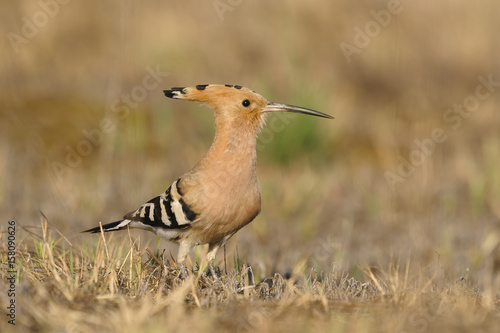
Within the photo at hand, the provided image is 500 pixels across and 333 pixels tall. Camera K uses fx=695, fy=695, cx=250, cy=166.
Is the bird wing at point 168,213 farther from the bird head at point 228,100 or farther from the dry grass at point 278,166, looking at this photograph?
the bird head at point 228,100

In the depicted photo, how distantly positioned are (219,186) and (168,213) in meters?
0.30

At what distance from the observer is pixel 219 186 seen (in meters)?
3.01

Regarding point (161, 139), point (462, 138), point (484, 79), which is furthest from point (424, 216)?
point (484, 79)

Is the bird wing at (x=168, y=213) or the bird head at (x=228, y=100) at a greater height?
the bird head at (x=228, y=100)

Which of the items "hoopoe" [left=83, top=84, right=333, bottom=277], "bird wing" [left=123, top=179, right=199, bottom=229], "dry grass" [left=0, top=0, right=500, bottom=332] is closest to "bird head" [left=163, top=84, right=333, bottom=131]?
"hoopoe" [left=83, top=84, right=333, bottom=277]

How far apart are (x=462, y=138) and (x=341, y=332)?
15.3ft

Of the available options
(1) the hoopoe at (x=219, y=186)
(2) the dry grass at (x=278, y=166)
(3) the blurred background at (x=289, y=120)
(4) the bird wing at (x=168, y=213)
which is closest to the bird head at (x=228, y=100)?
(1) the hoopoe at (x=219, y=186)

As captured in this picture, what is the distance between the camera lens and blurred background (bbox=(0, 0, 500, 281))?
4645mm

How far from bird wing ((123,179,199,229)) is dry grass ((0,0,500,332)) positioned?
0.17 metres

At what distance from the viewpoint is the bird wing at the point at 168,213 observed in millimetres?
3039

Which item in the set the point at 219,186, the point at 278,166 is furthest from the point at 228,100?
the point at 278,166

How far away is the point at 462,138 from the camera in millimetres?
6422

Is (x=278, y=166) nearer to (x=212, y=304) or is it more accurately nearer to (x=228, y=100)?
(x=228, y=100)

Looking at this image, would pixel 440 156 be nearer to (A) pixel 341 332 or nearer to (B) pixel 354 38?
(B) pixel 354 38
